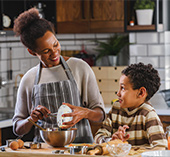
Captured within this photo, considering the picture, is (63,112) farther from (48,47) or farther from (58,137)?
(48,47)

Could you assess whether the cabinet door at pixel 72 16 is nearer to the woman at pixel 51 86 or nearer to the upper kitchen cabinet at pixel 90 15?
the upper kitchen cabinet at pixel 90 15

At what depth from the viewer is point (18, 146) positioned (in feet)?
6.57

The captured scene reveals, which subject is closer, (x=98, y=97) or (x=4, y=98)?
(x=98, y=97)

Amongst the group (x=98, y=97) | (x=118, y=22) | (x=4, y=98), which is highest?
(x=118, y=22)

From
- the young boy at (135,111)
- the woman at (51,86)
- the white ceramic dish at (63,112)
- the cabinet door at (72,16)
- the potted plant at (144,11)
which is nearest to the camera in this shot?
the white ceramic dish at (63,112)

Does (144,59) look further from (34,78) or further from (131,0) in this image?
(34,78)

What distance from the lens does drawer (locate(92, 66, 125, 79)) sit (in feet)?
13.5

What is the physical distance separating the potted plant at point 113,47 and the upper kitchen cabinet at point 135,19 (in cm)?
25

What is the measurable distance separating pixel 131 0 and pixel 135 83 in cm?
207

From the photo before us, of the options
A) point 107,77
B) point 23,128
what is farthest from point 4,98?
point 23,128

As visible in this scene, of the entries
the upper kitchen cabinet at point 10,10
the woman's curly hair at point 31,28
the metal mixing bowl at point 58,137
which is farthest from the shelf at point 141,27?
the metal mixing bowl at point 58,137

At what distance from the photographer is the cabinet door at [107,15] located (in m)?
4.03

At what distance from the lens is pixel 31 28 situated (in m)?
2.16

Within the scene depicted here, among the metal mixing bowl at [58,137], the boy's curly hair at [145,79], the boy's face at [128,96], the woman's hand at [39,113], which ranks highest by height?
Answer: the boy's curly hair at [145,79]
